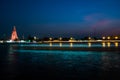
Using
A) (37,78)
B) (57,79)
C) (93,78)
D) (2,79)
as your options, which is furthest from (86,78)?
(2,79)

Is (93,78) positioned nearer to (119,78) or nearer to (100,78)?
(100,78)

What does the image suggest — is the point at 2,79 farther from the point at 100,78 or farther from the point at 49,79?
the point at 100,78

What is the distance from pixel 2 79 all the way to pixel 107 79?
6.24m

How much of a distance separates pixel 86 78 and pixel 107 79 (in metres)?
1.28

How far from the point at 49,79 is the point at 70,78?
50.9 inches

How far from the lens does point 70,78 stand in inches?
559

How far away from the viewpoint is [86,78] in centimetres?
1423

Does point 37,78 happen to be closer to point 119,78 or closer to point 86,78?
point 86,78

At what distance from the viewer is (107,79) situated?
13.8 metres

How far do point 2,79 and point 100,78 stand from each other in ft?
19.4

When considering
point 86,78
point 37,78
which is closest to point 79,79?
point 86,78

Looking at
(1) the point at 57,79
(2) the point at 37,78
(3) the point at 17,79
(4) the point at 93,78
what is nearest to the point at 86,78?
(4) the point at 93,78

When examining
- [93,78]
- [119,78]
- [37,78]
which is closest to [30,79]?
[37,78]

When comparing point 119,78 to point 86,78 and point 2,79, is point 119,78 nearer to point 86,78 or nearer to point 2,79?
point 86,78
